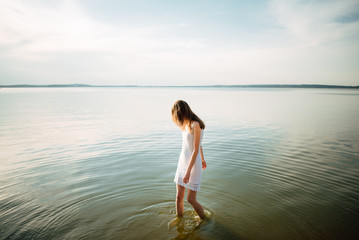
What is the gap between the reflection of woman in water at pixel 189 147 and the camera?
393 cm

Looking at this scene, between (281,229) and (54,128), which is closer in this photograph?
(281,229)

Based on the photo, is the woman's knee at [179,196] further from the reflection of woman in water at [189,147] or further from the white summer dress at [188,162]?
the white summer dress at [188,162]

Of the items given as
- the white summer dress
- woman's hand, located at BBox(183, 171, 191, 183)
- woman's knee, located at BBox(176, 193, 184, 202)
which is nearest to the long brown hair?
the white summer dress

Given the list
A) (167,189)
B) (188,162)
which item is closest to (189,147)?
(188,162)

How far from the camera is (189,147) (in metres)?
4.12

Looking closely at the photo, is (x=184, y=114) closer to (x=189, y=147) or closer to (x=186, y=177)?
(x=189, y=147)

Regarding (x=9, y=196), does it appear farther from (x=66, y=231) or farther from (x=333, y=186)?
(x=333, y=186)

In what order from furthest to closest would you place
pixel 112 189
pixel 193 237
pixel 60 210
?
pixel 112 189 → pixel 60 210 → pixel 193 237

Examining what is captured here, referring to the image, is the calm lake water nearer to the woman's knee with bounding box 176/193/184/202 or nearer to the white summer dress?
the woman's knee with bounding box 176/193/184/202

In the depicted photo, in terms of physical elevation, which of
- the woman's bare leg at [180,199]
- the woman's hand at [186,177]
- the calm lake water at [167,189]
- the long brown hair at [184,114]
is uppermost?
the long brown hair at [184,114]

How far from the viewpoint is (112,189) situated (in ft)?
20.5

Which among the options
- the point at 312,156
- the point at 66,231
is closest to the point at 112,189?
the point at 66,231

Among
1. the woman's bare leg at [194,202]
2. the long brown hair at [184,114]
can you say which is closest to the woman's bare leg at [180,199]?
the woman's bare leg at [194,202]

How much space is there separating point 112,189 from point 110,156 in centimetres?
328
